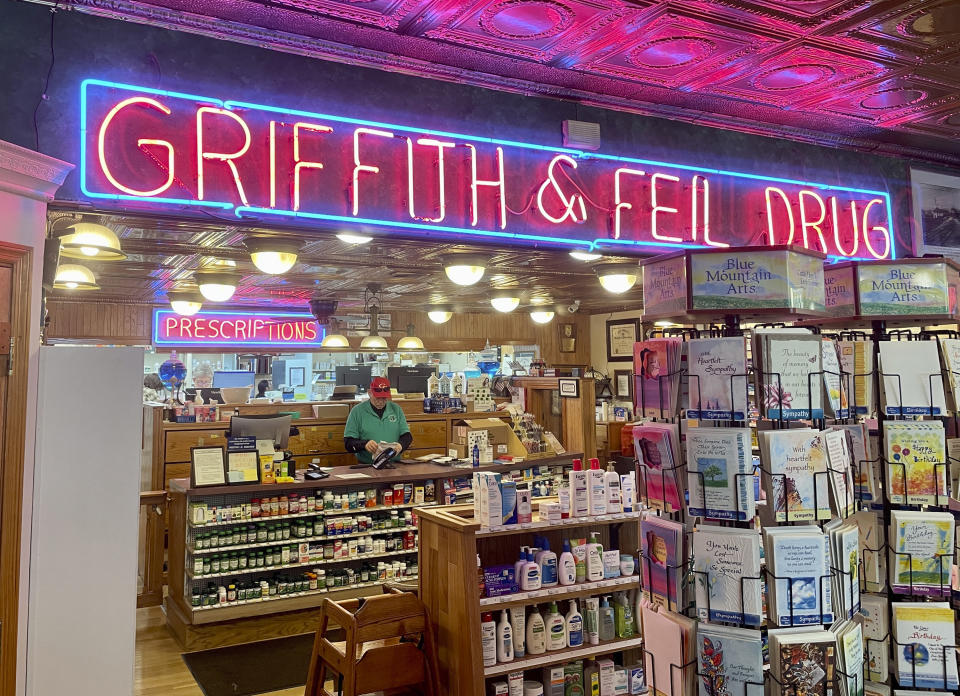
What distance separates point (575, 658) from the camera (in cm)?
435

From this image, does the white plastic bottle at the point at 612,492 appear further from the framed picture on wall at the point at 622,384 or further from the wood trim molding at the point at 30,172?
the framed picture on wall at the point at 622,384

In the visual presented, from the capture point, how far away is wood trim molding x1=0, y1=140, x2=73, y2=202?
9.74ft

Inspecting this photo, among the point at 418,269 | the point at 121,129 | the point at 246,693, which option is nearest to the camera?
the point at 121,129

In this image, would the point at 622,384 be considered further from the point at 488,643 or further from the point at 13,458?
the point at 13,458

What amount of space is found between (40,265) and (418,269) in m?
4.92

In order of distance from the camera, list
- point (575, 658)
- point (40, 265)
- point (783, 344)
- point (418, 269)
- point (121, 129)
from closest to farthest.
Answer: point (783, 344), point (40, 265), point (121, 129), point (575, 658), point (418, 269)

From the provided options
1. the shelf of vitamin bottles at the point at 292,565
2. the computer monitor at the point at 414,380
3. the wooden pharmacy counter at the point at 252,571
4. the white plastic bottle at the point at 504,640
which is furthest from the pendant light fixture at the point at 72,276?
the computer monitor at the point at 414,380

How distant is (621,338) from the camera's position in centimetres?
1340

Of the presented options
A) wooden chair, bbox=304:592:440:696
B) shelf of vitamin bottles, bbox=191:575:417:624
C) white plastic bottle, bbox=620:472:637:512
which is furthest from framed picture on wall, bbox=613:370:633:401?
wooden chair, bbox=304:592:440:696

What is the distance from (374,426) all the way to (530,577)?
345 centimetres

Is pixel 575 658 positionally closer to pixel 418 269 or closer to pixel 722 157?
pixel 722 157

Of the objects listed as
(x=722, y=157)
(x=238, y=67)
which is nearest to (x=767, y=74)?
A: (x=722, y=157)

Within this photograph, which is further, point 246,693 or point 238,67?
point 246,693

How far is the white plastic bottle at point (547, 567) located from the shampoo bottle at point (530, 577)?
5cm
